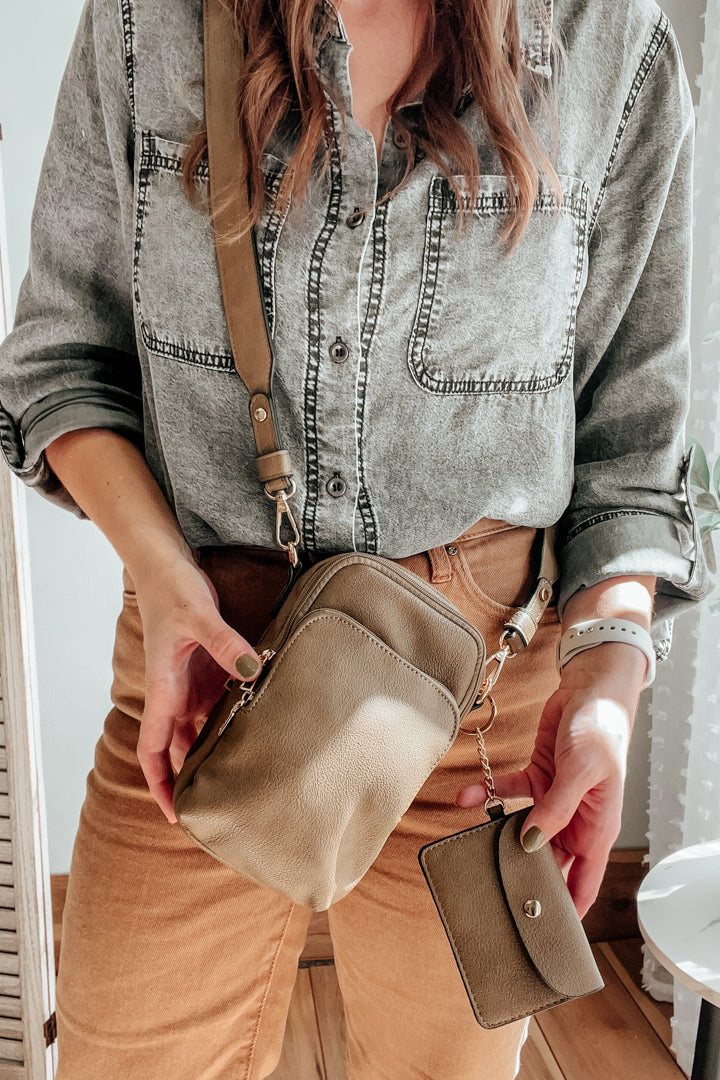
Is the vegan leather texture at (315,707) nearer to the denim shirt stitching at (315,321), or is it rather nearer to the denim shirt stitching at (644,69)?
the denim shirt stitching at (315,321)

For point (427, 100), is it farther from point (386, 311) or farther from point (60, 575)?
point (60, 575)

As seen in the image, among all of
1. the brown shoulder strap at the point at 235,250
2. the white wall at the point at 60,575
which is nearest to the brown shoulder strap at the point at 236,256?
the brown shoulder strap at the point at 235,250

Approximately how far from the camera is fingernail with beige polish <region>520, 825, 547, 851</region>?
0.61m

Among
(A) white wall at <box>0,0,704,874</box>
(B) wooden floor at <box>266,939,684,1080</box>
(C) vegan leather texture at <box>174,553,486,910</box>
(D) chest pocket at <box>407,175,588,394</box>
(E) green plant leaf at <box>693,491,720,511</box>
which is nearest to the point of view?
(C) vegan leather texture at <box>174,553,486,910</box>

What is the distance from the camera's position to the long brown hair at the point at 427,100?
668 mm

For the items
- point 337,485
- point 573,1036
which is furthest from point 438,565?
point 573,1036

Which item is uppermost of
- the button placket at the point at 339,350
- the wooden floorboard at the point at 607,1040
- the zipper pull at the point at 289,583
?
the button placket at the point at 339,350

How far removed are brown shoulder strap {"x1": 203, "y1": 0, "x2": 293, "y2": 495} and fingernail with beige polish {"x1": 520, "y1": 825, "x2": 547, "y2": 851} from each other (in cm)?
31

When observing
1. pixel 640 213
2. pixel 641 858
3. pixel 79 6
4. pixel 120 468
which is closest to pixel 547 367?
pixel 640 213

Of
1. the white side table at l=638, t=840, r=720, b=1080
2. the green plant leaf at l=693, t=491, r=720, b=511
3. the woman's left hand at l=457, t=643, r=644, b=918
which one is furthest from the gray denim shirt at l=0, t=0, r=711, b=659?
the white side table at l=638, t=840, r=720, b=1080

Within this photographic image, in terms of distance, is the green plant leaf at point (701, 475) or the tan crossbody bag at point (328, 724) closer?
the tan crossbody bag at point (328, 724)

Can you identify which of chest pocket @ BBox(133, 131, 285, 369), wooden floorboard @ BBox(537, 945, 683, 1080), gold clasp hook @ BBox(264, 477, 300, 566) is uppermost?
chest pocket @ BBox(133, 131, 285, 369)

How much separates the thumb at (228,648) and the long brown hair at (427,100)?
0.30 m

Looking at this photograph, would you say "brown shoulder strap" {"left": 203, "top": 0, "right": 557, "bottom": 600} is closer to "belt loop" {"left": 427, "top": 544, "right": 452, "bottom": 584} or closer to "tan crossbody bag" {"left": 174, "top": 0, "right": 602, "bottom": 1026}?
"tan crossbody bag" {"left": 174, "top": 0, "right": 602, "bottom": 1026}
